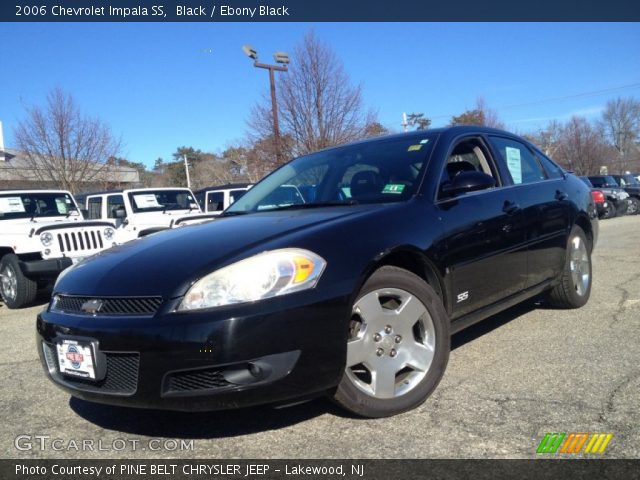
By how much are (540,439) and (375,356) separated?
81 centimetres

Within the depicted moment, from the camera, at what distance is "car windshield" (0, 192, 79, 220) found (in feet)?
29.0

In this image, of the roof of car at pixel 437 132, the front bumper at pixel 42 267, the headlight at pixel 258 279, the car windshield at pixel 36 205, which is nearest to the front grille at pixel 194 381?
the headlight at pixel 258 279

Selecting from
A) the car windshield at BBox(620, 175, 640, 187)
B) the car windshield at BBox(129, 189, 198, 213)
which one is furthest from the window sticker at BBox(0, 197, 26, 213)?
the car windshield at BBox(620, 175, 640, 187)

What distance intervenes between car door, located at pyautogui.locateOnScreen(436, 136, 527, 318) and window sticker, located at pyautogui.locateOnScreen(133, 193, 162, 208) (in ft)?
26.8

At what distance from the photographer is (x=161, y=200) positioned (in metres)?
11.0

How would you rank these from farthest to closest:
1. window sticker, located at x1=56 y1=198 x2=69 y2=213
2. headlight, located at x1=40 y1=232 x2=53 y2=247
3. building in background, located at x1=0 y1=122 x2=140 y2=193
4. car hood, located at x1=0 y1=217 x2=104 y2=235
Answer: building in background, located at x1=0 y1=122 x2=140 y2=193
window sticker, located at x1=56 y1=198 x2=69 y2=213
car hood, located at x1=0 y1=217 x2=104 y2=235
headlight, located at x1=40 y1=232 x2=53 y2=247

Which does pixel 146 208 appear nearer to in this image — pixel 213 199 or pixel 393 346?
pixel 213 199

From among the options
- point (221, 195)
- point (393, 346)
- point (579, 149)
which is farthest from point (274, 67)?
point (579, 149)

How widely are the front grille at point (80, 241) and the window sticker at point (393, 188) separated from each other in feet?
18.3

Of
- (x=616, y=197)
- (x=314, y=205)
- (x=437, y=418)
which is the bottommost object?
(x=616, y=197)

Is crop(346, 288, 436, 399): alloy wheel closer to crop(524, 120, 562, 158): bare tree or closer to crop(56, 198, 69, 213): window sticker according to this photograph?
crop(56, 198, 69, 213): window sticker

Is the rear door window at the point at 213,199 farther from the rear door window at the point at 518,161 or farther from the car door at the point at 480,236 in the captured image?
the car door at the point at 480,236

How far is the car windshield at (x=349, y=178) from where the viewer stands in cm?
337

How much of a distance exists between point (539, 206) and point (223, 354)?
292cm
